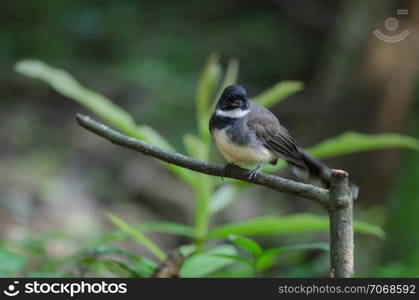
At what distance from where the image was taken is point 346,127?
5.93 meters

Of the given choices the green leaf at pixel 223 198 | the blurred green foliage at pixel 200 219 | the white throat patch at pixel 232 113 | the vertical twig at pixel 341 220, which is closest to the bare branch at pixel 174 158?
the vertical twig at pixel 341 220

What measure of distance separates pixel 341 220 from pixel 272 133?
3.66ft

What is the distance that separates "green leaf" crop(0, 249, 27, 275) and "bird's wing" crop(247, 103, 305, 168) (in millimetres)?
1134

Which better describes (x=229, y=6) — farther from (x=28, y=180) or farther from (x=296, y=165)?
(x=296, y=165)

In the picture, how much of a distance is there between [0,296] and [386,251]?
264cm

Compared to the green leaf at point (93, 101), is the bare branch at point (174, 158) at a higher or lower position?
lower

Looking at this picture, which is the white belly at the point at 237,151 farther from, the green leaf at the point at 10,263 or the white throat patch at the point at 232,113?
the green leaf at the point at 10,263

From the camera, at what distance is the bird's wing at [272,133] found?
8.23 feet

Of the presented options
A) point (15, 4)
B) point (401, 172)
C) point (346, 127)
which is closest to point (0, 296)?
point (401, 172)

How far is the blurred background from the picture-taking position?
5223mm

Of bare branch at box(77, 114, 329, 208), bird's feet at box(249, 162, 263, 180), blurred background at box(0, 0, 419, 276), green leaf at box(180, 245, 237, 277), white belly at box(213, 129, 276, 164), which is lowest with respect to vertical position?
green leaf at box(180, 245, 237, 277)

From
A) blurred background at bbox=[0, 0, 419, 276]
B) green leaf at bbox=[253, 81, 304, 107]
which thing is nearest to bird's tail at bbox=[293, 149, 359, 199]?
green leaf at bbox=[253, 81, 304, 107]

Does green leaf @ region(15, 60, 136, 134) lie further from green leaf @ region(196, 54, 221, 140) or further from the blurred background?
the blurred background

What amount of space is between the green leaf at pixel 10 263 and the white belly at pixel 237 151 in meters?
0.99
